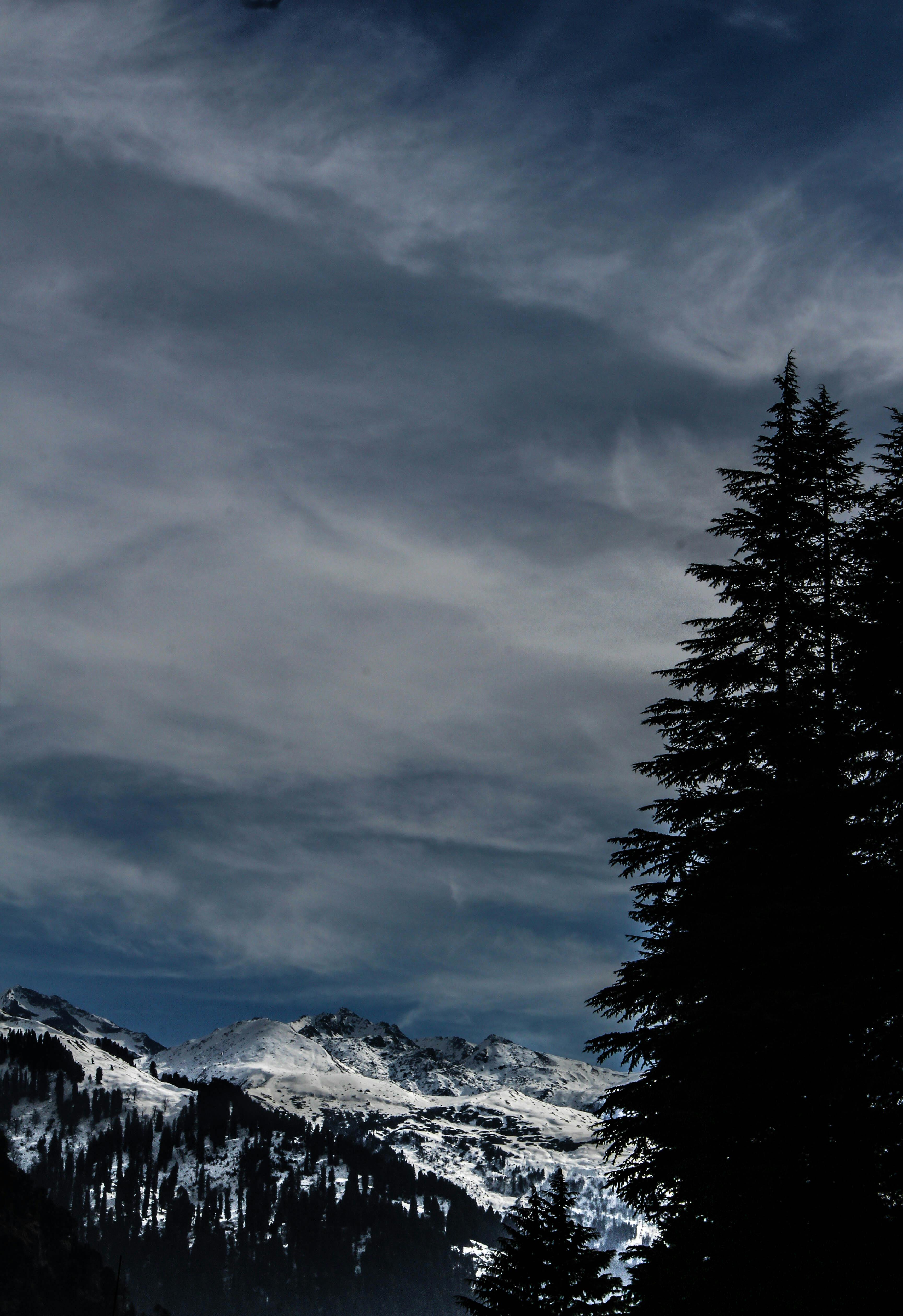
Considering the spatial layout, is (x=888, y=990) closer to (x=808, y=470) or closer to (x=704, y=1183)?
(x=704, y=1183)

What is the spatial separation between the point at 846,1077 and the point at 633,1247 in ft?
22.0

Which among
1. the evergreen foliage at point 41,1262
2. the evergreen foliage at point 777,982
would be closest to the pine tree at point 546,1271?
the evergreen foliage at point 777,982

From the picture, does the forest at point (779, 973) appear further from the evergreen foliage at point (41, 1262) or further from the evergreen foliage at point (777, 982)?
the evergreen foliage at point (41, 1262)

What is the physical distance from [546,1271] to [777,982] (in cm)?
1555

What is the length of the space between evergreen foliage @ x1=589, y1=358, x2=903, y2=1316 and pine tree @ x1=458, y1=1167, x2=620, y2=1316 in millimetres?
8499

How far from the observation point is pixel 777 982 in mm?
16891

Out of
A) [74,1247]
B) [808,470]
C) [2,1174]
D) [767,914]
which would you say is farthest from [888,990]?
[74,1247]

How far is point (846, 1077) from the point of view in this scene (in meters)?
14.7

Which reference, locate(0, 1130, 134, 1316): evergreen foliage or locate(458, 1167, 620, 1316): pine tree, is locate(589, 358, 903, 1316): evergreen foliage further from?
locate(0, 1130, 134, 1316): evergreen foliage

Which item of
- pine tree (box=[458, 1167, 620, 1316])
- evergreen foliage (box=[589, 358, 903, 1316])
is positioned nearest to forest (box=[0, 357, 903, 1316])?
evergreen foliage (box=[589, 358, 903, 1316])

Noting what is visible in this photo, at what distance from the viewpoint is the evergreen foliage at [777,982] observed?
14969 mm

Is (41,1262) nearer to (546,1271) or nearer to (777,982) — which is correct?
(546,1271)

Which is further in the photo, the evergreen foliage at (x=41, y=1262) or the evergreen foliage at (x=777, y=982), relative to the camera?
the evergreen foliage at (x=41, y=1262)

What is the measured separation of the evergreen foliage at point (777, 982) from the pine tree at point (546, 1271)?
8499 mm
